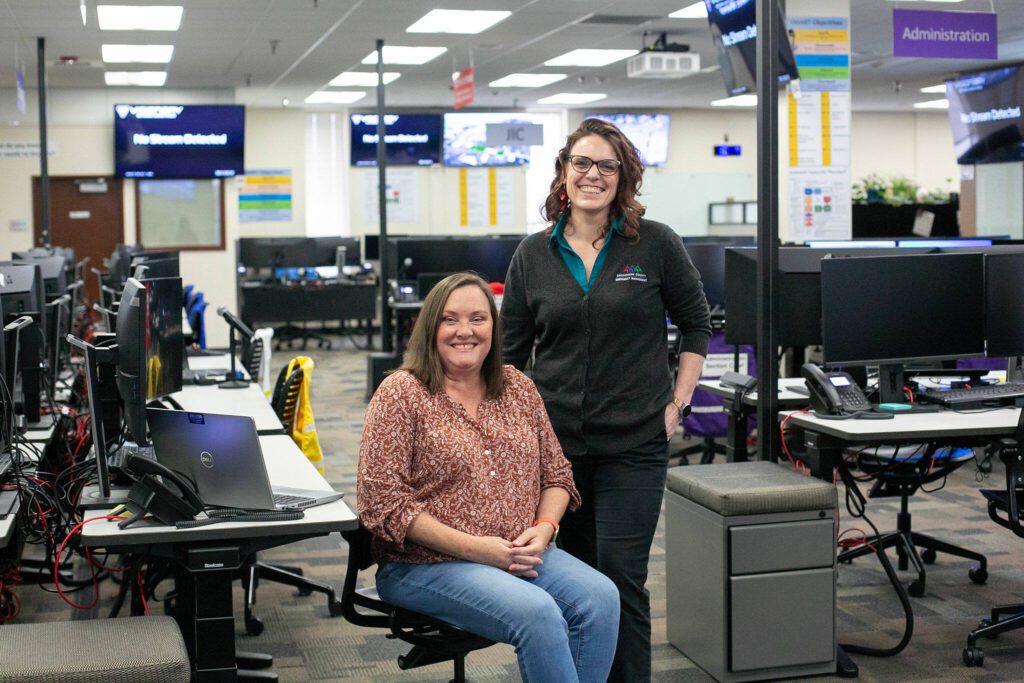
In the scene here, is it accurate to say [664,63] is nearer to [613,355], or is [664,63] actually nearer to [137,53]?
[137,53]

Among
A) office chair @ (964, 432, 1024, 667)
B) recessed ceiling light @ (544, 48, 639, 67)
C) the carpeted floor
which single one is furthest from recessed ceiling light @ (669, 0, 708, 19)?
office chair @ (964, 432, 1024, 667)

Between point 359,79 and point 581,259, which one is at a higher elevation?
point 359,79

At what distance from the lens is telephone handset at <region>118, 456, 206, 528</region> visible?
7.90 ft

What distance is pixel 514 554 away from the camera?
2.45m

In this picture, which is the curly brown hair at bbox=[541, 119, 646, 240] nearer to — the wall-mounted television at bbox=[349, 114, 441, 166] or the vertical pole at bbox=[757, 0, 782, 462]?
the vertical pole at bbox=[757, 0, 782, 462]

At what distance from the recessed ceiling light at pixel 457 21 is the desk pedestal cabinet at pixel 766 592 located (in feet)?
19.0

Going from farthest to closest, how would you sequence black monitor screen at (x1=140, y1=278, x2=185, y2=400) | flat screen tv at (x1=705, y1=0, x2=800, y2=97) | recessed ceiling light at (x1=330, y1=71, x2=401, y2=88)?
recessed ceiling light at (x1=330, y1=71, x2=401, y2=88) → flat screen tv at (x1=705, y1=0, x2=800, y2=97) → black monitor screen at (x1=140, y1=278, x2=185, y2=400)

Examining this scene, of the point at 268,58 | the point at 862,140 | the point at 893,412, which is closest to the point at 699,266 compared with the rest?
the point at 893,412

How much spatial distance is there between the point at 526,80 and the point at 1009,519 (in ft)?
31.3

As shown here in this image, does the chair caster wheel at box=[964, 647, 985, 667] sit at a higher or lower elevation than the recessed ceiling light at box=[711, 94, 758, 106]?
lower

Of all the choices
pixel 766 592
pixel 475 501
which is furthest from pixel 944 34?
pixel 475 501

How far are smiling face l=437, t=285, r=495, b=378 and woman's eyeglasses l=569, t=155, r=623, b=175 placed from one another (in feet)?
1.29

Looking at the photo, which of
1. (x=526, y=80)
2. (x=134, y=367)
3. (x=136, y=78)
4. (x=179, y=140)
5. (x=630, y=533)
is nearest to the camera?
(x=630, y=533)

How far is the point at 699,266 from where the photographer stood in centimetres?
677
